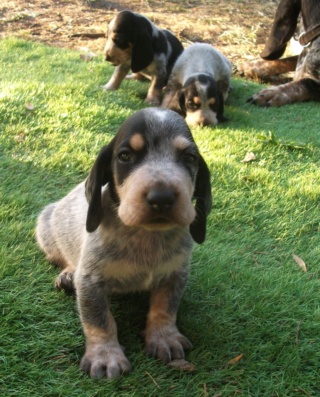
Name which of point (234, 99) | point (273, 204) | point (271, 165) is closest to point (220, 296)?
point (273, 204)

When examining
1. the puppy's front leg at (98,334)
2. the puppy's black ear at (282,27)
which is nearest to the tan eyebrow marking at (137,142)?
the puppy's front leg at (98,334)

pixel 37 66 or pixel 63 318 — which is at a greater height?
pixel 63 318

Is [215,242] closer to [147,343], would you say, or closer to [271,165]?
[147,343]

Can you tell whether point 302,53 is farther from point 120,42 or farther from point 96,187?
point 96,187

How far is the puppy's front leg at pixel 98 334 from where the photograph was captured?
8.99 feet

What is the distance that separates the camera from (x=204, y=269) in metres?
3.86

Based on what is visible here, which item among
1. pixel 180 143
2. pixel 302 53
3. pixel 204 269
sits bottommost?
pixel 302 53

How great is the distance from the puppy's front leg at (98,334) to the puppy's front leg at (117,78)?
568 centimetres

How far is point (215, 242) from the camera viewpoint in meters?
4.27

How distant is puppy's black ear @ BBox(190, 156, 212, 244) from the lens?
10.2 ft

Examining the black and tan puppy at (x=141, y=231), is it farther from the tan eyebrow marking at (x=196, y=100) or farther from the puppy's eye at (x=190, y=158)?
the tan eyebrow marking at (x=196, y=100)

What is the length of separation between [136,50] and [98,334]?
5925 millimetres

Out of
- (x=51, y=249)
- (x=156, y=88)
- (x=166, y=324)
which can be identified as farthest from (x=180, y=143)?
(x=156, y=88)

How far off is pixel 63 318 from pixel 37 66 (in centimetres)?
→ 676
